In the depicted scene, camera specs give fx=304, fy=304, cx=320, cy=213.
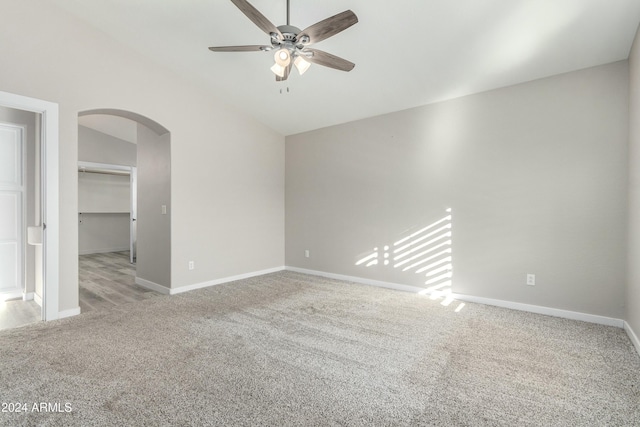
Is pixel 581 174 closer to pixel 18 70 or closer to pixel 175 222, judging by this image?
pixel 175 222

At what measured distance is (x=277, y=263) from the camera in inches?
218

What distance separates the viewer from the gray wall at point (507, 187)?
2975 millimetres

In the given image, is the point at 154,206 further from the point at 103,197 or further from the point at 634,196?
the point at 634,196

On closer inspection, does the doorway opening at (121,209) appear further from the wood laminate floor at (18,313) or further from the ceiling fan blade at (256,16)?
the ceiling fan blade at (256,16)

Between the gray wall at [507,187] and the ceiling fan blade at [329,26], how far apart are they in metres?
2.22

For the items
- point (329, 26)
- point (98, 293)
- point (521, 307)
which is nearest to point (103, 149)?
point (98, 293)

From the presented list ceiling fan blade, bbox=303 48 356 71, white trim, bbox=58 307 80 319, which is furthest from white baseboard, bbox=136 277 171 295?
ceiling fan blade, bbox=303 48 356 71

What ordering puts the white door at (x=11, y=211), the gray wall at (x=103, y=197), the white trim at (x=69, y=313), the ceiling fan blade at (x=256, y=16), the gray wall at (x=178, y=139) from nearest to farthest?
the ceiling fan blade at (x=256, y=16) < the gray wall at (x=178, y=139) < the white trim at (x=69, y=313) < the white door at (x=11, y=211) < the gray wall at (x=103, y=197)

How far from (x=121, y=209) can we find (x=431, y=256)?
26.1 feet

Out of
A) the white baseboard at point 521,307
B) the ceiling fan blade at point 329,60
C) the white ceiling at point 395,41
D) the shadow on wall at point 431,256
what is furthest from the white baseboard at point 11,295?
the shadow on wall at point 431,256

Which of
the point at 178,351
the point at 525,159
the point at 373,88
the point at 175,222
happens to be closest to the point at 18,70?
the point at 175,222

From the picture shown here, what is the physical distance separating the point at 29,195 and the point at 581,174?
633 centimetres

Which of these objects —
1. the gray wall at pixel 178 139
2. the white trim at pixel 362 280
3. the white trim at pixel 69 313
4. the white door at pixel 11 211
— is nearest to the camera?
the gray wall at pixel 178 139

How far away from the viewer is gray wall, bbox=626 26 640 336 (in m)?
2.46
